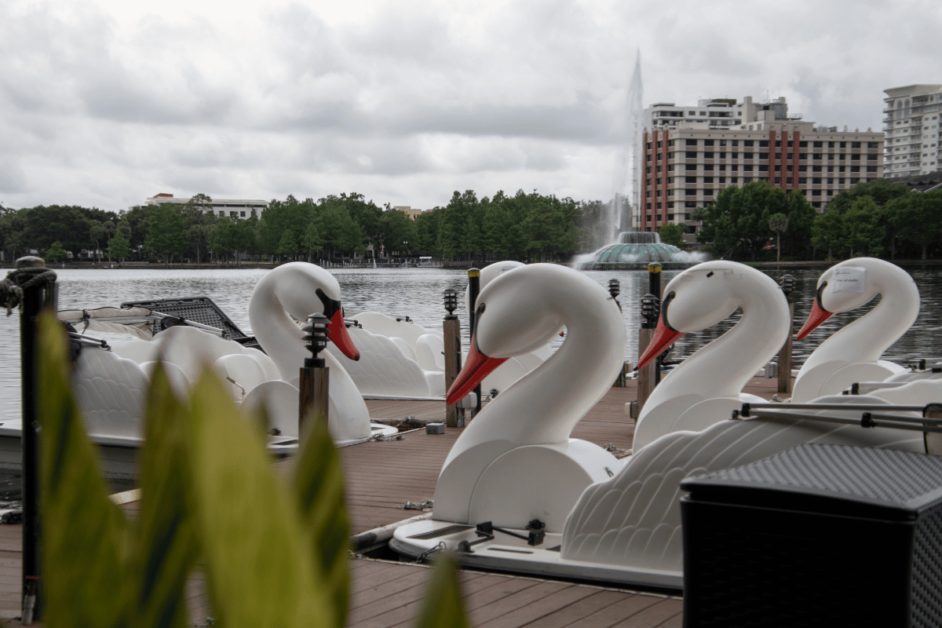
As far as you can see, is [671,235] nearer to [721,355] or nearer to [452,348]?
[452,348]

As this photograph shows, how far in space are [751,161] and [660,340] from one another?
12120 cm

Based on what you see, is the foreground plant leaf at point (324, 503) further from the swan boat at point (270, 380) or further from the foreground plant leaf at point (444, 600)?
the swan boat at point (270, 380)

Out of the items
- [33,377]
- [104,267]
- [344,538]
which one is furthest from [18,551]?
[104,267]

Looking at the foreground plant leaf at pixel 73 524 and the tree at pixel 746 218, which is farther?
the tree at pixel 746 218

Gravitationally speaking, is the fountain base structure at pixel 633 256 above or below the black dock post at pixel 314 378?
above

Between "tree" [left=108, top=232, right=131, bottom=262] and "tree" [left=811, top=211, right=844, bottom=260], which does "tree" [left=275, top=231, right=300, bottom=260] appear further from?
"tree" [left=811, top=211, right=844, bottom=260]

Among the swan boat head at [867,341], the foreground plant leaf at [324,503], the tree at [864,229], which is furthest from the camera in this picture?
the tree at [864,229]

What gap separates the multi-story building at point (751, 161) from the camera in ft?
390

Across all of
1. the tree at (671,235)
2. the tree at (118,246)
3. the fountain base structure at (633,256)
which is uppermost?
the tree at (671,235)

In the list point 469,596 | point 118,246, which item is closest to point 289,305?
point 469,596

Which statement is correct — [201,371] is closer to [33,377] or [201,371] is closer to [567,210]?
[33,377]

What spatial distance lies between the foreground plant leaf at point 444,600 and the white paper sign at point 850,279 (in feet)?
31.4

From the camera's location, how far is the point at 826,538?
6.93ft

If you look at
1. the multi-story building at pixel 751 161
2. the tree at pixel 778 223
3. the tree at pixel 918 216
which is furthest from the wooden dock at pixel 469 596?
the multi-story building at pixel 751 161
